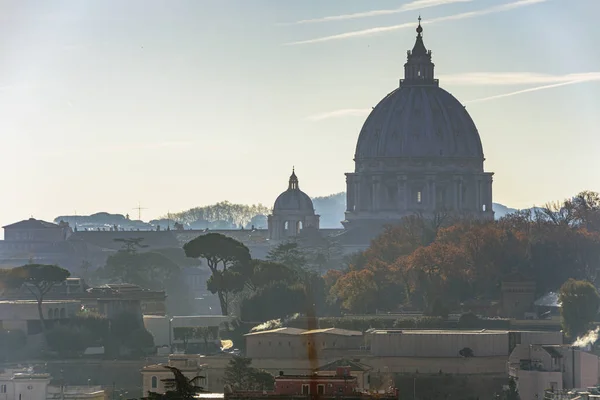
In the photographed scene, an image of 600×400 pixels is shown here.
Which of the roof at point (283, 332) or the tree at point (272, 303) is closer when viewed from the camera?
the roof at point (283, 332)

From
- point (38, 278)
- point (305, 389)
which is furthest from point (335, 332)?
point (305, 389)

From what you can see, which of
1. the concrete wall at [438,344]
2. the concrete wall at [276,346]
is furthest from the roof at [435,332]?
the concrete wall at [276,346]

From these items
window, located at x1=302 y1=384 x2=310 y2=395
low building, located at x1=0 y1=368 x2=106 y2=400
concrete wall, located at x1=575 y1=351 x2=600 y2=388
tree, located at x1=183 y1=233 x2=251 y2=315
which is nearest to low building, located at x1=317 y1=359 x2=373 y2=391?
concrete wall, located at x1=575 y1=351 x2=600 y2=388

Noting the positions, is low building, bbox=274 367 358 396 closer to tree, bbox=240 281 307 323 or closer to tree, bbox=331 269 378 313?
tree, bbox=240 281 307 323

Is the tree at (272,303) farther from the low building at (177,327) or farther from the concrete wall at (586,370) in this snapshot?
the concrete wall at (586,370)

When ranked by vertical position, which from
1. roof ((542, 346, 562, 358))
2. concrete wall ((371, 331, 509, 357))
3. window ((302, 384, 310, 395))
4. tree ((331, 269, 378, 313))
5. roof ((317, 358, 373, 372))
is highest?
tree ((331, 269, 378, 313))

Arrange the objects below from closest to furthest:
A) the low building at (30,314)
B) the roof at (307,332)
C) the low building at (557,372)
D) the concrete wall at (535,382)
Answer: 1. the concrete wall at (535,382)
2. the low building at (557,372)
3. the roof at (307,332)
4. the low building at (30,314)

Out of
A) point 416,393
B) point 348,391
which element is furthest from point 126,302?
point 348,391
